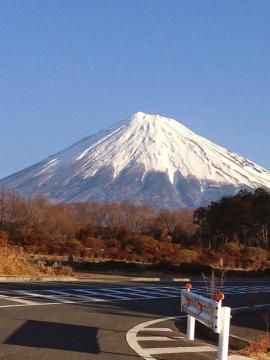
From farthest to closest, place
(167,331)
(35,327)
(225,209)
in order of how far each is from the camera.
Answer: (225,209), (167,331), (35,327)

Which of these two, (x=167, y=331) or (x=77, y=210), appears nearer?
(x=167, y=331)

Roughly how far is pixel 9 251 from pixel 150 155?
512 ft

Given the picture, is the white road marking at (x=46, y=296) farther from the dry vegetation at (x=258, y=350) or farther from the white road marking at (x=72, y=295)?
the dry vegetation at (x=258, y=350)

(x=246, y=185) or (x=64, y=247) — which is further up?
(x=246, y=185)

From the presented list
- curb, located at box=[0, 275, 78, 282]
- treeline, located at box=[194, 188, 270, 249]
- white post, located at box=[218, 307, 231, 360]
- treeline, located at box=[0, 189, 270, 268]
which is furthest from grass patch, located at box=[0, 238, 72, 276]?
→ treeline, located at box=[194, 188, 270, 249]

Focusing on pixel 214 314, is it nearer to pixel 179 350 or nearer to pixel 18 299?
pixel 179 350

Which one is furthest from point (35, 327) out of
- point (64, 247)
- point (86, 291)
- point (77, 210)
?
point (77, 210)

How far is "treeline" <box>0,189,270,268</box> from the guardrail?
3571 centimetres

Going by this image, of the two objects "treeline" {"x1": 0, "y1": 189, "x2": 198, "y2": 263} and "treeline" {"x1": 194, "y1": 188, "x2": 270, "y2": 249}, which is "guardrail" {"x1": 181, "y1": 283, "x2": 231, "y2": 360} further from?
"treeline" {"x1": 194, "y1": 188, "x2": 270, "y2": 249}

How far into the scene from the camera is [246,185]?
169500 mm

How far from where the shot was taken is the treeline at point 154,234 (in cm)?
5206

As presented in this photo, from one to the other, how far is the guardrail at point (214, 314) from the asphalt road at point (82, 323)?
1.87 feet

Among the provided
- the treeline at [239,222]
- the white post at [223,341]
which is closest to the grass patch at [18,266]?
the white post at [223,341]

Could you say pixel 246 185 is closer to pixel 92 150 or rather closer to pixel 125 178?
pixel 125 178
